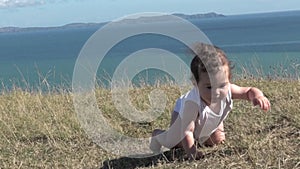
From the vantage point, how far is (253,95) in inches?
153

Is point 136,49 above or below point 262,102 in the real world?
below

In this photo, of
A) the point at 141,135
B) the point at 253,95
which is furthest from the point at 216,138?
the point at 141,135

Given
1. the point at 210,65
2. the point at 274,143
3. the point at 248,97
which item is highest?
the point at 210,65

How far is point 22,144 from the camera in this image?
4.82 meters

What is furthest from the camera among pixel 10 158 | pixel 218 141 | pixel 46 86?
pixel 46 86

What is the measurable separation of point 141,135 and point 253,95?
124 centimetres

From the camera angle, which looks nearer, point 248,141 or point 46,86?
point 248,141

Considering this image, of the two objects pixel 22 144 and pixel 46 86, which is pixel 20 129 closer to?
pixel 22 144

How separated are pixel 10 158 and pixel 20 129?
35.8 inches

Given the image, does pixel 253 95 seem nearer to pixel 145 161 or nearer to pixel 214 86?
pixel 214 86

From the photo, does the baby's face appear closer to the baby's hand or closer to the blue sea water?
the baby's hand

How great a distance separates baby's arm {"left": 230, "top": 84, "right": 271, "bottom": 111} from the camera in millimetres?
3707

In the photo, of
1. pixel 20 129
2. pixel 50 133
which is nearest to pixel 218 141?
pixel 50 133

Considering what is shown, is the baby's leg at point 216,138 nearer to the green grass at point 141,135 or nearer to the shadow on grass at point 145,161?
the green grass at point 141,135
